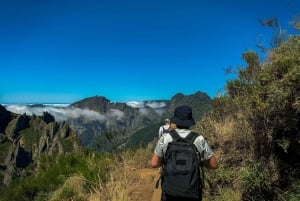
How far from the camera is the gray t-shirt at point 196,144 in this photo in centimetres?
554

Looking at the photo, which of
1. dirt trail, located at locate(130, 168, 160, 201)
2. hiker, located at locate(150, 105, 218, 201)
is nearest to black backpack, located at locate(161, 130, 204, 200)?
hiker, located at locate(150, 105, 218, 201)

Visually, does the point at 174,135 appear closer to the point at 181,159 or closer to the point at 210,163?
the point at 181,159

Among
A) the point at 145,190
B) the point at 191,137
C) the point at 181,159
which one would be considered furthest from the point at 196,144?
the point at 145,190

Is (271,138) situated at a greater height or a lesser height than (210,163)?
greater

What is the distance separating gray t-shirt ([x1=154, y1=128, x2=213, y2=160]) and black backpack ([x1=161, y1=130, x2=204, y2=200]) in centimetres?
7

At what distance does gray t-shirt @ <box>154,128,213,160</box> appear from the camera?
5.54 m

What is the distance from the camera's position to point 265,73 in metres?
8.30

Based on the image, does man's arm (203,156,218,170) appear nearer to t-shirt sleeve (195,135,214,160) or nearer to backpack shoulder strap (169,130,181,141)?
t-shirt sleeve (195,135,214,160)

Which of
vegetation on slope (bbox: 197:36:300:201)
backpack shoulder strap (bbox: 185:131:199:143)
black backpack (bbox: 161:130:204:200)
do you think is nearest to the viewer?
black backpack (bbox: 161:130:204:200)

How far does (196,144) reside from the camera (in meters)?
5.52

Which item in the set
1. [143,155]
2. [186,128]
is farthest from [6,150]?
[186,128]

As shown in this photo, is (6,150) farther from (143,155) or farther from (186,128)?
(186,128)

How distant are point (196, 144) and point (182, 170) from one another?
38 centimetres

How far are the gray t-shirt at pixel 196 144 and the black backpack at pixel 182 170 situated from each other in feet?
0.22
